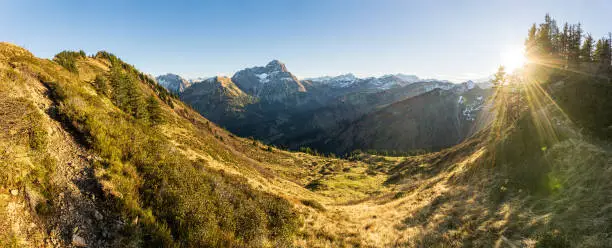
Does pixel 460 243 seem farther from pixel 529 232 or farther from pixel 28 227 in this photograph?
pixel 28 227

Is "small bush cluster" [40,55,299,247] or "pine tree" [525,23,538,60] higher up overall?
"pine tree" [525,23,538,60]

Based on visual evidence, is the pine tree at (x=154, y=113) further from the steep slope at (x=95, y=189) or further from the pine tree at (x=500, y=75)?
the pine tree at (x=500, y=75)

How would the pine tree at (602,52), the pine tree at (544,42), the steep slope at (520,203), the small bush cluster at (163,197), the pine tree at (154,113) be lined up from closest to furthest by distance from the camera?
the small bush cluster at (163,197), the steep slope at (520,203), the pine tree at (154,113), the pine tree at (602,52), the pine tree at (544,42)

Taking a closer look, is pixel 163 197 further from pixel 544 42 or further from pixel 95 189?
pixel 544 42

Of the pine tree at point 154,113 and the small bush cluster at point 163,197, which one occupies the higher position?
the pine tree at point 154,113

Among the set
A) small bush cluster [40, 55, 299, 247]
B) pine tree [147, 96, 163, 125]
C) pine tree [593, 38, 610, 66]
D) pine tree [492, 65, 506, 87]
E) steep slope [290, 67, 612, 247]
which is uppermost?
pine tree [593, 38, 610, 66]

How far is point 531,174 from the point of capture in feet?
80.9

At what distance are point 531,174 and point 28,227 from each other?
37118 millimetres

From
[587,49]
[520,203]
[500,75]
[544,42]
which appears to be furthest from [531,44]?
[520,203]

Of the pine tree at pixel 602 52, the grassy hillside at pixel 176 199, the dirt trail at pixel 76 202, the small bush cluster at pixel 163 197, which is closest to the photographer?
the dirt trail at pixel 76 202

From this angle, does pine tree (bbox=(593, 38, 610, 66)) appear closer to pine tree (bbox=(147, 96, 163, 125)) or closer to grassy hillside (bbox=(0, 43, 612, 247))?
grassy hillside (bbox=(0, 43, 612, 247))

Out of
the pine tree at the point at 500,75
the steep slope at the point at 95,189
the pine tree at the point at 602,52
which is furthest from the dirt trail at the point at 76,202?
the pine tree at the point at 602,52

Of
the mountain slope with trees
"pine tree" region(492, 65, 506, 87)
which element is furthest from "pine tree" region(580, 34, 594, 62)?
the mountain slope with trees

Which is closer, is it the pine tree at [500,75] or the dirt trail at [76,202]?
the dirt trail at [76,202]
